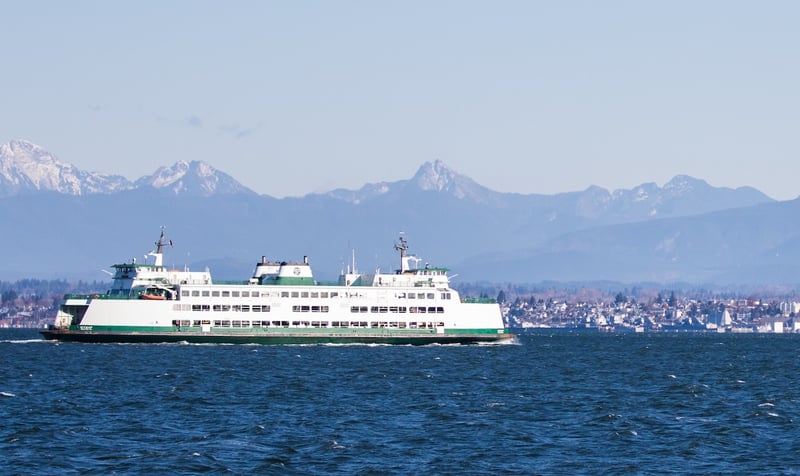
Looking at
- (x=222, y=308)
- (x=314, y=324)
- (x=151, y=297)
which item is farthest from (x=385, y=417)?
(x=314, y=324)

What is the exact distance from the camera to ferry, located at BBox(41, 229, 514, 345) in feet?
391

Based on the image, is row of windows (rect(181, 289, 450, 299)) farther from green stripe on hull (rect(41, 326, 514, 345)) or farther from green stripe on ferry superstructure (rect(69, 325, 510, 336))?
green stripe on hull (rect(41, 326, 514, 345))

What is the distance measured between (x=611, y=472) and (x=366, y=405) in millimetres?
20404

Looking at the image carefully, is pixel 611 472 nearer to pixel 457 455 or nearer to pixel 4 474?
pixel 457 455

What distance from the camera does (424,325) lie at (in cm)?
12525

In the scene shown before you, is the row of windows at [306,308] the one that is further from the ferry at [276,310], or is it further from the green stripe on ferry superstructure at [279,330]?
the green stripe on ferry superstructure at [279,330]

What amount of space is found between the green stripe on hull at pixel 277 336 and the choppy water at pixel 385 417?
1702cm

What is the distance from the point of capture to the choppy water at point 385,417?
1927 inches

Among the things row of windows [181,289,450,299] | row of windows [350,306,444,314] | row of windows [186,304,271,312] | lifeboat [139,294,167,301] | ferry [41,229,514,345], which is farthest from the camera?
row of windows [350,306,444,314]

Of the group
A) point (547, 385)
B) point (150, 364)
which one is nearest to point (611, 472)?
point (547, 385)

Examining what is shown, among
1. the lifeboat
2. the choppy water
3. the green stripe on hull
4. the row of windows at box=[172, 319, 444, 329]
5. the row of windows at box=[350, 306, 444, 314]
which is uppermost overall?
the lifeboat

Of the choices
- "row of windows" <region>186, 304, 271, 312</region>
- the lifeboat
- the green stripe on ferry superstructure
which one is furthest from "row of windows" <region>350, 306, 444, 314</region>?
the lifeboat

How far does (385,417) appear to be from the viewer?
61.3m

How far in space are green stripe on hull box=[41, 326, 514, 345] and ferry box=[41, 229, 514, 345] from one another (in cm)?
8
